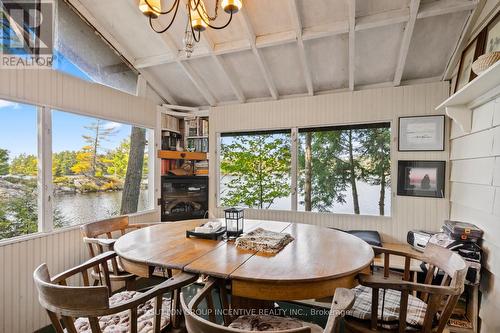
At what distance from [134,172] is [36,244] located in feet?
4.60

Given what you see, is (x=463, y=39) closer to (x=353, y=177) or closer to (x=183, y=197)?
(x=353, y=177)

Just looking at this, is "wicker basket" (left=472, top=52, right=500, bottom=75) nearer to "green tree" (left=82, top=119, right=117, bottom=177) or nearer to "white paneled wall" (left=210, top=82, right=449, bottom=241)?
"white paneled wall" (left=210, top=82, right=449, bottom=241)

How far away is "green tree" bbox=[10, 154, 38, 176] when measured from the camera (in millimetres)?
2236

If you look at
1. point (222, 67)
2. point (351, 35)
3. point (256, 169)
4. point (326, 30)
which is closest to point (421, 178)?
point (351, 35)

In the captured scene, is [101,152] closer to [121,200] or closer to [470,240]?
[121,200]

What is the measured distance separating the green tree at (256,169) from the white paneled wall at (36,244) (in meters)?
1.84

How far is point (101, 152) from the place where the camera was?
10.0ft

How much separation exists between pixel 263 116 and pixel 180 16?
1665mm

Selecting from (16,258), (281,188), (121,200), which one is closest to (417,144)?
(281,188)

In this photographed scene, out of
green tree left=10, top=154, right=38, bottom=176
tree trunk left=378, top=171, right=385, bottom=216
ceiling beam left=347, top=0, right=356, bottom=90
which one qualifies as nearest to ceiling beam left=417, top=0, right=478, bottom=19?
ceiling beam left=347, top=0, right=356, bottom=90

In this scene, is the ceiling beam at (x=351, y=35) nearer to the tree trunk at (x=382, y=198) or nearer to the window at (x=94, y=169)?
the tree trunk at (x=382, y=198)

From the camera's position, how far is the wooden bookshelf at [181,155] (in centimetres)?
379

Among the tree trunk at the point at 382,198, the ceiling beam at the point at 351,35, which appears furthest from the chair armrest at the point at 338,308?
the tree trunk at the point at 382,198

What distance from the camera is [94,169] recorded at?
2973 millimetres
